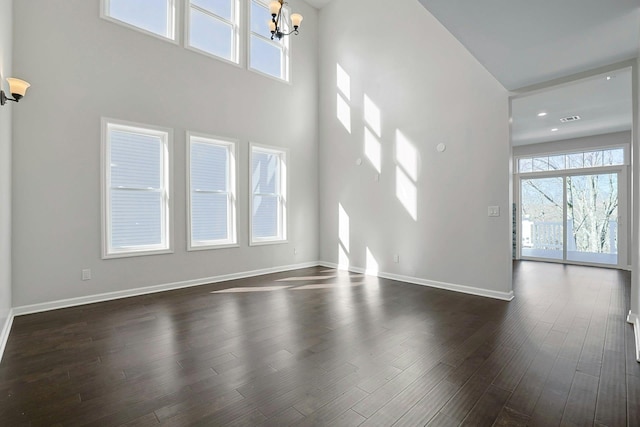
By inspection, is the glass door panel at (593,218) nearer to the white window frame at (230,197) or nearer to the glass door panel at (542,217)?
the glass door panel at (542,217)

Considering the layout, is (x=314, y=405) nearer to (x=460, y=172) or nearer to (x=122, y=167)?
(x=460, y=172)

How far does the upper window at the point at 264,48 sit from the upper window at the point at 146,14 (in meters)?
1.37

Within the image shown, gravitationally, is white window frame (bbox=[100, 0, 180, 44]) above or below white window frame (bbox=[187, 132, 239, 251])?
above

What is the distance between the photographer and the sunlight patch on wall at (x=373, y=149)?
555 cm

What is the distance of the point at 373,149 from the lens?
18.5 feet

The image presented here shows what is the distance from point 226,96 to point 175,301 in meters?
3.37

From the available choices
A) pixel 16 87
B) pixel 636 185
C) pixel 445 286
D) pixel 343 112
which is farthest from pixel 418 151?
pixel 16 87

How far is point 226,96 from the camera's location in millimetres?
5324

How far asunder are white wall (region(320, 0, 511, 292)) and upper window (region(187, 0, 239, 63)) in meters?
1.96

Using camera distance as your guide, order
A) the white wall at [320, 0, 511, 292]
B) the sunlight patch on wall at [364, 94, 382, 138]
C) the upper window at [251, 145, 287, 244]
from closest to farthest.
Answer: the white wall at [320, 0, 511, 292] → the sunlight patch on wall at [364, 94, 382, 138] → the upper window at [251, 145, 287, 244]

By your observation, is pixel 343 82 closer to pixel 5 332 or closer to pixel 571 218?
pixel 5 332

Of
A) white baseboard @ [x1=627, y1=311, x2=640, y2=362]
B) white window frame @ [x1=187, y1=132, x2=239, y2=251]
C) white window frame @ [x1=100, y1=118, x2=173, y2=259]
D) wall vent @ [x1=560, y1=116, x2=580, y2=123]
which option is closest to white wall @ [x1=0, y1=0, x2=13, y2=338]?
white window frame @ [x1=100, y1=118, x2=173, y2=259]

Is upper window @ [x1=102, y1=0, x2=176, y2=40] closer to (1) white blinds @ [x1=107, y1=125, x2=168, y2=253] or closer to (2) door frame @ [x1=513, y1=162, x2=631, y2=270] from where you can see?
(1) white blinds @ [x1=107, y1=125, x2=168, y2=253]

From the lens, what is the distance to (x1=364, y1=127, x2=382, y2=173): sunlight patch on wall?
5.55 metres
